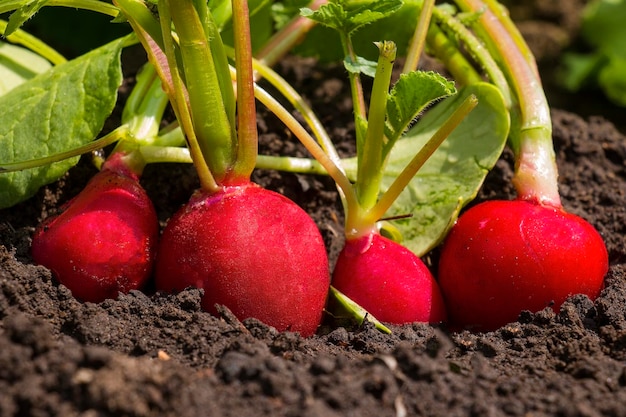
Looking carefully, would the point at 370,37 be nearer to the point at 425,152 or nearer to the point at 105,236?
the point at 425,152

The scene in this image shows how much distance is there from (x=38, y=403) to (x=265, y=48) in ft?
3.82

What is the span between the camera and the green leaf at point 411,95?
4.78 ft

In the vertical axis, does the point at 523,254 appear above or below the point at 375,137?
below

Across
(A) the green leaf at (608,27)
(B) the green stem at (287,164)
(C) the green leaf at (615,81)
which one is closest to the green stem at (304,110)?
(B) the green stem at (287,164)

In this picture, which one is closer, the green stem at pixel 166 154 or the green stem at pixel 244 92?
the green stem at pixel 244 92

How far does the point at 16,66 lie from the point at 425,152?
1205mm

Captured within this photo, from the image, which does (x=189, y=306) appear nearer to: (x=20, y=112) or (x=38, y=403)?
(x=38, y=403)

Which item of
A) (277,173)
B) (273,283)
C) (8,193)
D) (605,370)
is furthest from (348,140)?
(605,370)

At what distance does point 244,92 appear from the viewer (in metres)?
1.52

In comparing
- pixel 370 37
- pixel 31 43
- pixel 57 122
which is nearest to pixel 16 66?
pixel 31 43

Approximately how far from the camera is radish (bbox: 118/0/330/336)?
1.49m

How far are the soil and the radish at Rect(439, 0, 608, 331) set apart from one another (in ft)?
0.18

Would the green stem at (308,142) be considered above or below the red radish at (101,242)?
above

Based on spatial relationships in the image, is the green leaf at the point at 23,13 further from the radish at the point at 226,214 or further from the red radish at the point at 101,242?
the red radish at the point at 101,242
